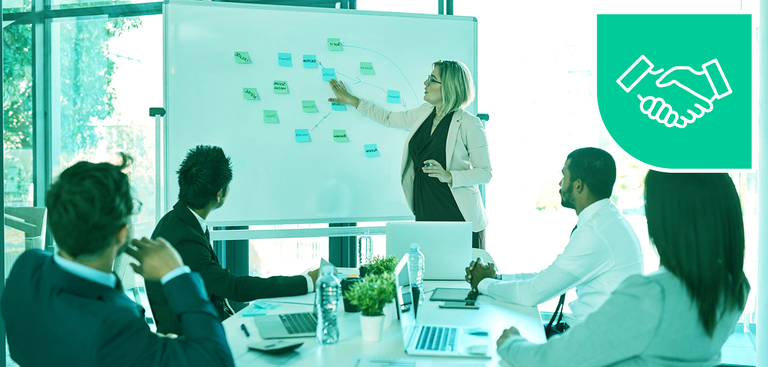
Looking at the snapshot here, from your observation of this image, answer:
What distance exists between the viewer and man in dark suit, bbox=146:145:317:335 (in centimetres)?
188

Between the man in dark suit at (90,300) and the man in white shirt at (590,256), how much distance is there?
1.16 m

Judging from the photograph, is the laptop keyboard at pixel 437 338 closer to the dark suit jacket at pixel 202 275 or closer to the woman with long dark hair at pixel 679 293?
the woman with long dark hair at pixel 679 293

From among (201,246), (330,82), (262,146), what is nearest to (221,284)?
(201,246)

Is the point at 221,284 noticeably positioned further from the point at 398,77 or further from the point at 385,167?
the point at 398,77

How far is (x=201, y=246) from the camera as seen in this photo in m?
1.93

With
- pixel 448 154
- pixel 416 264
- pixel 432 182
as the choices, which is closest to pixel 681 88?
pixel 448 154

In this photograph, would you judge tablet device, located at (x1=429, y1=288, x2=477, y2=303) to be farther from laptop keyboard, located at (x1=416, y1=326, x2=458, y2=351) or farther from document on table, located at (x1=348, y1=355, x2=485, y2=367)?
document on table, located at (x1=348, y1=355, x2=485, y2=367)

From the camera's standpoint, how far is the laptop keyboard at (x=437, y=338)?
1.45m

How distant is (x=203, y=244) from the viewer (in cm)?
194

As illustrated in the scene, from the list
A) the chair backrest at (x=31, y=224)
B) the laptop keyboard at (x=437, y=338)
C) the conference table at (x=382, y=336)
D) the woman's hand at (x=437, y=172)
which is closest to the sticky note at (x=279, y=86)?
the woman's hand at (x=437, y=172)

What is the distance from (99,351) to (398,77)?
8.99 ft

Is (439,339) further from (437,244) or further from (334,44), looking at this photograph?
(334,44)

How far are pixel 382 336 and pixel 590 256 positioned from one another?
81 centimetres

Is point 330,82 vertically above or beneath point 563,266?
above
